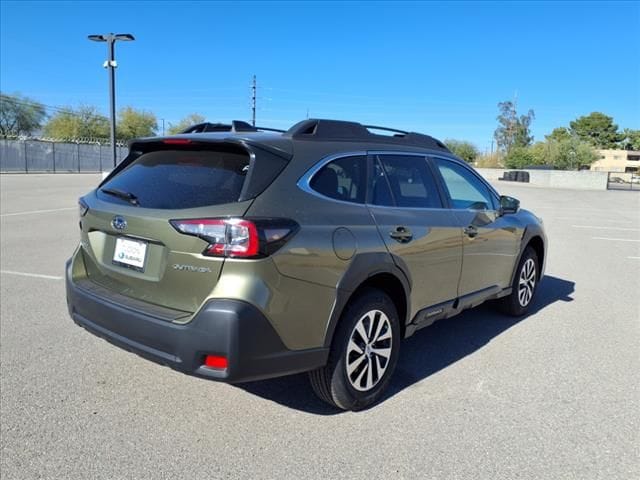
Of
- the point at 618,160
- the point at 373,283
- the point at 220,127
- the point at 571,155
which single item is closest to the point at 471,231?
the point at 373,283

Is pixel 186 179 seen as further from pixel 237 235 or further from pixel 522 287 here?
pixel 522 287

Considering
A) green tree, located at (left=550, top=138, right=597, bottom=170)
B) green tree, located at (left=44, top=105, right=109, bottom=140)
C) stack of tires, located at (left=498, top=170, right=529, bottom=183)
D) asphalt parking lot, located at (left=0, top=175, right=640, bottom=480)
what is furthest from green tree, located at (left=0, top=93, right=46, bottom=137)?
asphalt parking lot, located at (left=0, top=175, right=640, bottom=480)

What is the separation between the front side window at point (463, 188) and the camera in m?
4.44

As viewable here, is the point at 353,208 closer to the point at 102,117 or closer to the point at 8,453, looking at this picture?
the point at 8,453

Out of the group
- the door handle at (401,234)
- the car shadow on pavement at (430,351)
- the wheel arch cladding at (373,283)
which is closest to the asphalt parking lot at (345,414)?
the car shadow on pavement at (430,351)

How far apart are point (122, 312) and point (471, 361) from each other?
9.16 feet

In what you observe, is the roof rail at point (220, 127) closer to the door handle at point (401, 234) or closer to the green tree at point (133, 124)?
the door handle at point (401, 234)

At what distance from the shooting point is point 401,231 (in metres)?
3.59

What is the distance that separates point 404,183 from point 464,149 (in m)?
96.5

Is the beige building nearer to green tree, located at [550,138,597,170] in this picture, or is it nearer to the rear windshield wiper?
green tree, located at [550,138,597,170]

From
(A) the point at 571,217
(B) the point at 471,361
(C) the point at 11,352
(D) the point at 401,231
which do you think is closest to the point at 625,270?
(B) the point at 471,361

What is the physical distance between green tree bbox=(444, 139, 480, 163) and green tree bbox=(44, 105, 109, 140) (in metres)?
55.8

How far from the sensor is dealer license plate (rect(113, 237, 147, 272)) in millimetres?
3037

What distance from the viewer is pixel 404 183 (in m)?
3.88
